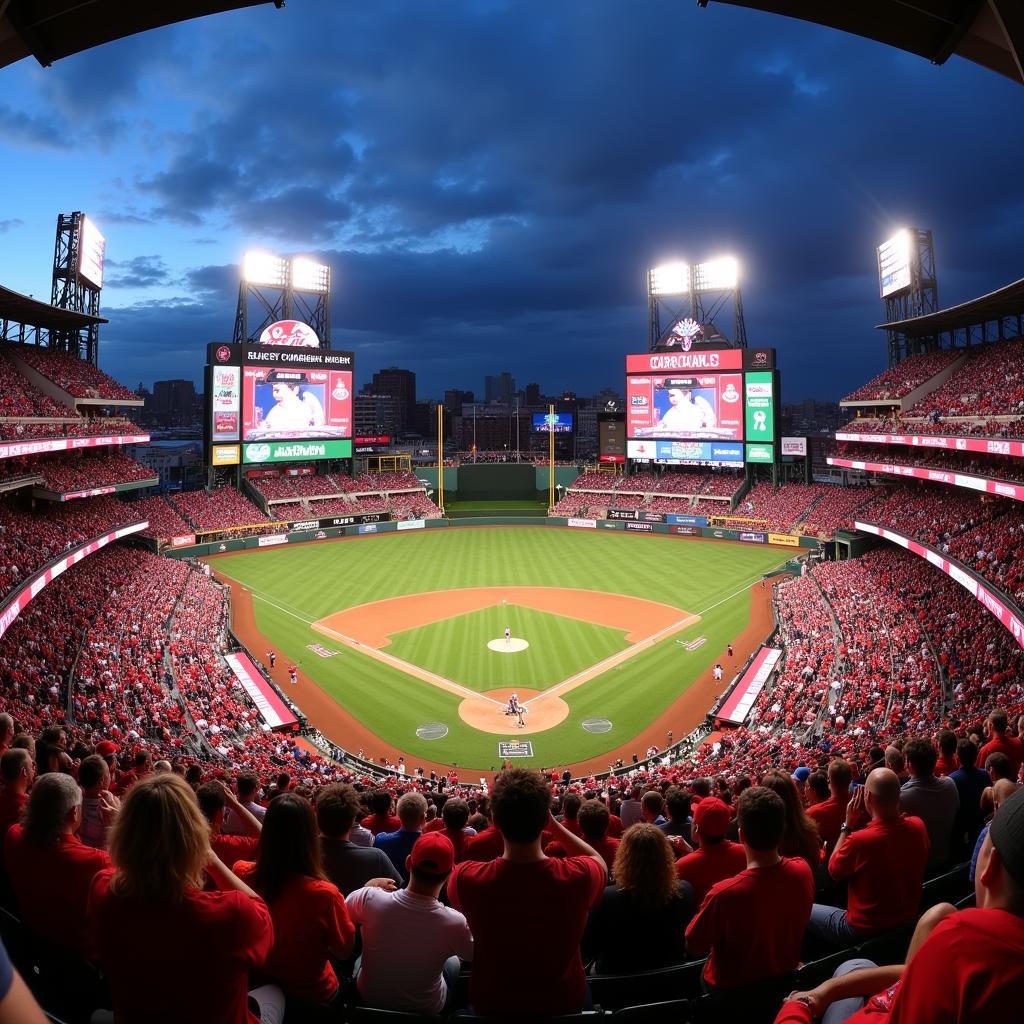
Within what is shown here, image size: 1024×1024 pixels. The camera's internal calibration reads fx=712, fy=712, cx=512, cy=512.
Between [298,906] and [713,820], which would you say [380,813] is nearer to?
[713,820]

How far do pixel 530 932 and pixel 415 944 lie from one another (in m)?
0.81

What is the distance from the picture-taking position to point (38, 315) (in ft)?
132

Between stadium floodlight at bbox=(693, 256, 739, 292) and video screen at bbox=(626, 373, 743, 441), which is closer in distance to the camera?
video screen at bbox=(626, 373, 743, 441)

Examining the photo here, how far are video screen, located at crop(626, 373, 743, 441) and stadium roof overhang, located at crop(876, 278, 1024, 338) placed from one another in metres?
14.6

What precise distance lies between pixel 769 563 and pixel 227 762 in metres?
38.9

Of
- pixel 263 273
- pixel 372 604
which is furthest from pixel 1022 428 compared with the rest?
pixel 263 273

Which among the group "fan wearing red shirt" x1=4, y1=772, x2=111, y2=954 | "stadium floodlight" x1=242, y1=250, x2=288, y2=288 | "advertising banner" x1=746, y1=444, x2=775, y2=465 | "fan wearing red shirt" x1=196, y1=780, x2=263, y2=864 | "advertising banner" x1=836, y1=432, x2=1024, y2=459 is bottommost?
"fan wearing red shirt" x1=196, y1=780, x2=263, y2=864

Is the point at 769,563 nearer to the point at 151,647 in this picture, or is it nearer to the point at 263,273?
the point at 151,647

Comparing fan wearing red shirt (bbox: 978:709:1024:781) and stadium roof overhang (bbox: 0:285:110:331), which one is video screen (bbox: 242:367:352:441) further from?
fan wearing red shirt (bbox: 978:709:1024:781)

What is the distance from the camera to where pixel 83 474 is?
3909 cm

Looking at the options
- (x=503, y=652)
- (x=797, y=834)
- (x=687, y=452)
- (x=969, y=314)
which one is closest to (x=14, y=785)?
(x=797, y=834)

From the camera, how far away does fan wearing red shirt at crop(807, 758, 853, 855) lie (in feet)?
23.3

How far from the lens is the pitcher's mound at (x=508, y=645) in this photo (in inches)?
1243

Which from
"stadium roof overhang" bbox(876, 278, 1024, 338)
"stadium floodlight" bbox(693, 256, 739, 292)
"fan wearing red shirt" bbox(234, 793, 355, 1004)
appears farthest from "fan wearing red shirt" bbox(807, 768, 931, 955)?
"stadium floodlight" bbox(693, 256, 739, 292)
